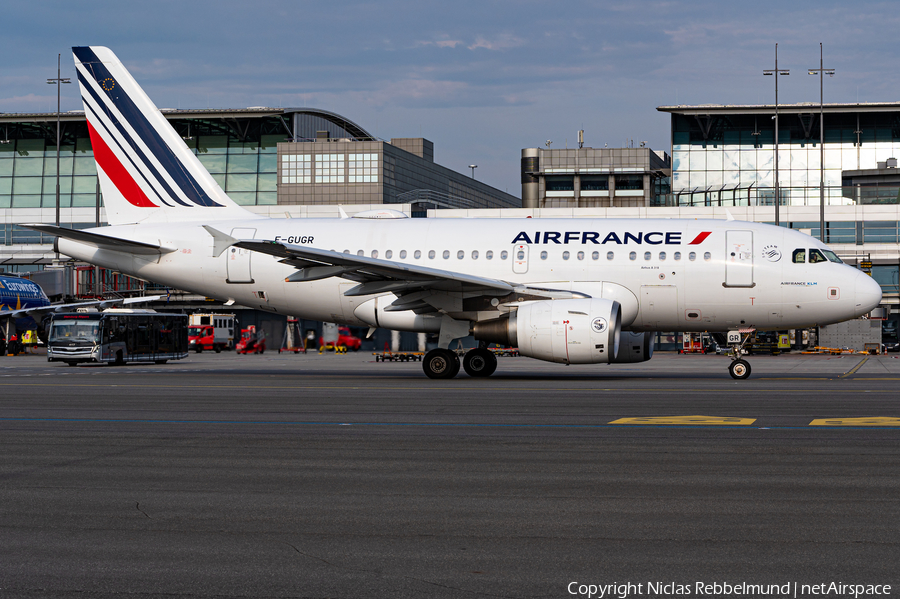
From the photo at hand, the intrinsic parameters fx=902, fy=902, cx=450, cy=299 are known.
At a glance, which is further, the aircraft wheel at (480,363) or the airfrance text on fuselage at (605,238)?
the aircraft wheel at (480,363)

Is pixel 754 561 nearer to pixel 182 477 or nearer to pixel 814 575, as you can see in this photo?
pixel 814 575

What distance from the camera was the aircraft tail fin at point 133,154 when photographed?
28000 millimetres

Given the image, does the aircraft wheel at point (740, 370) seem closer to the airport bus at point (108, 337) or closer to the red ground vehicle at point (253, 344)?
the airport bus at point (108, 337)

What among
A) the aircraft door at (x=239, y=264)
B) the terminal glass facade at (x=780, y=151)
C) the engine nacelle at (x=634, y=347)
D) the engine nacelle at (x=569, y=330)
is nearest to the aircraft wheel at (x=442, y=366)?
Answer: the engine nacelle at (x=569, y=330)

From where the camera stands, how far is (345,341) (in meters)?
64.6

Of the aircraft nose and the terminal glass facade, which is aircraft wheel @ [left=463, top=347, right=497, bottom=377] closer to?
the aircraft nose

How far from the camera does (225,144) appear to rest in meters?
94.0

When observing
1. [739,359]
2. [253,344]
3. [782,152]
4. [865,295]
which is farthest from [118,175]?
[782,152]

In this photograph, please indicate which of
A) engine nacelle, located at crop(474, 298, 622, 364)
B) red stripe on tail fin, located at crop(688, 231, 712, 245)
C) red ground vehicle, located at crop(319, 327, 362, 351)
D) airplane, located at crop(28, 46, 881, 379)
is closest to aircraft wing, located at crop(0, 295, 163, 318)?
red ground vehicle, located at crop(319, 327, 362, 351)

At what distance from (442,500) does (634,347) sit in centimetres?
1795

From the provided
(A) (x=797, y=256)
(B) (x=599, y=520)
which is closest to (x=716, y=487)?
(B) (x=599, y=520)

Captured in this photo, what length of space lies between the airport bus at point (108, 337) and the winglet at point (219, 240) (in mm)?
18267

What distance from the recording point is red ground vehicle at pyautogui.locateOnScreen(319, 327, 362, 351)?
6438 cm

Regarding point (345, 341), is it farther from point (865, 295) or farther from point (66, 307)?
point (865, 295)
